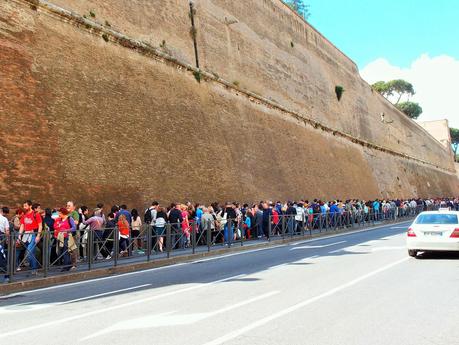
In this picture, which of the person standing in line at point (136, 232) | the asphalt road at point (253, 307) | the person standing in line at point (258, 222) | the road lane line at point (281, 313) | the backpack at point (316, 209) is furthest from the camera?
the backpack at point (316, 209)

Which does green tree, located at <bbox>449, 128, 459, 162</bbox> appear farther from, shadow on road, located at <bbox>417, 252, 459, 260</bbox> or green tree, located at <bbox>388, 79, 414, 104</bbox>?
shadow on road, located at <bbox>417, 252, 459, 260</bbox>

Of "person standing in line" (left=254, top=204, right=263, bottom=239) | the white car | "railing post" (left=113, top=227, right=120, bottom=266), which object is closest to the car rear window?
the white car

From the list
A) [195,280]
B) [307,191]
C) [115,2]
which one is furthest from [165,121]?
[307,191]

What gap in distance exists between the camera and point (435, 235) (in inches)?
458

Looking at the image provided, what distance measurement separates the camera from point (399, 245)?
1534cm

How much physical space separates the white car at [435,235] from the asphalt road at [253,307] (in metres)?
0.62

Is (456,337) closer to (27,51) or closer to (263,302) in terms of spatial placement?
(263,302)

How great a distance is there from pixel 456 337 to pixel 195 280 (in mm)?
5398

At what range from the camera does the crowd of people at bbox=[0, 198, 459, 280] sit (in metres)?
10.2

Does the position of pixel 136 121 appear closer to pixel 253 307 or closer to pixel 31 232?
pixel 31 232

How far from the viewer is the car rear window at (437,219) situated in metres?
12.0

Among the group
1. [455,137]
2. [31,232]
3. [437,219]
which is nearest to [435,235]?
[437,219]

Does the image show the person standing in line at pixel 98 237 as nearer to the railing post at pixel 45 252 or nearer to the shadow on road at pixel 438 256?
the railing post at pixel 45 252

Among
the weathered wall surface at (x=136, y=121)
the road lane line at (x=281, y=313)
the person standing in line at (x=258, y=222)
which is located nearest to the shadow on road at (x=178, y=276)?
the road lane line at (x=281, y=313)
